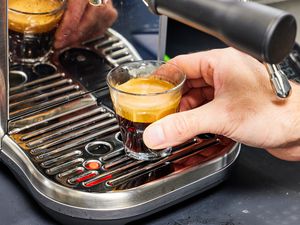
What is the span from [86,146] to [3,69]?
0.40ft

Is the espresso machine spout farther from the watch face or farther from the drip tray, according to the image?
the watch face

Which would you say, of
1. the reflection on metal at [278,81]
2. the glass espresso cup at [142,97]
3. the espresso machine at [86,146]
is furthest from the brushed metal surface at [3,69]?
the reflection on metal at [278,81]

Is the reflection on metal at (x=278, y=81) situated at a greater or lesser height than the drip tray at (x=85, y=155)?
greater

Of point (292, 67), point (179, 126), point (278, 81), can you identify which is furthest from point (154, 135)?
point (292, 67)

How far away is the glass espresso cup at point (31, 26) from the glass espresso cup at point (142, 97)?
0.34 feet

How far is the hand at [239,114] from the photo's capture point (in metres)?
0.54

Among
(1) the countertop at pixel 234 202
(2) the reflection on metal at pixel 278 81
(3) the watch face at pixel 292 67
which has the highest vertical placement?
(2) the reflection on metal at pixel 278 81

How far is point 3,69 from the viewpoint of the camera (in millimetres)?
564

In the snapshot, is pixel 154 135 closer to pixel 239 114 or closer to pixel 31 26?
pixel 239 114

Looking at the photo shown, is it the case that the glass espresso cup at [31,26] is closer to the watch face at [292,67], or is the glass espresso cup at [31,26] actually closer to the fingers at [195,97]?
the fingers at [195,97]

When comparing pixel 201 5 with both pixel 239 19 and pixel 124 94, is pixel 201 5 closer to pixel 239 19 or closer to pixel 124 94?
pixel 239 19

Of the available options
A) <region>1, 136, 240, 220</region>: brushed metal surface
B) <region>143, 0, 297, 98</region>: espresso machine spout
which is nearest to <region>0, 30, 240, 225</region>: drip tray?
<region>1, 136, 240, 220</region>: brushed metal surface

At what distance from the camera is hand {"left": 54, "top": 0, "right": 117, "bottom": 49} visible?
0.64 meters

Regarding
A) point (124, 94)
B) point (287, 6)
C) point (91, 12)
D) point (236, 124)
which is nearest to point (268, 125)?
point (236, 124)
